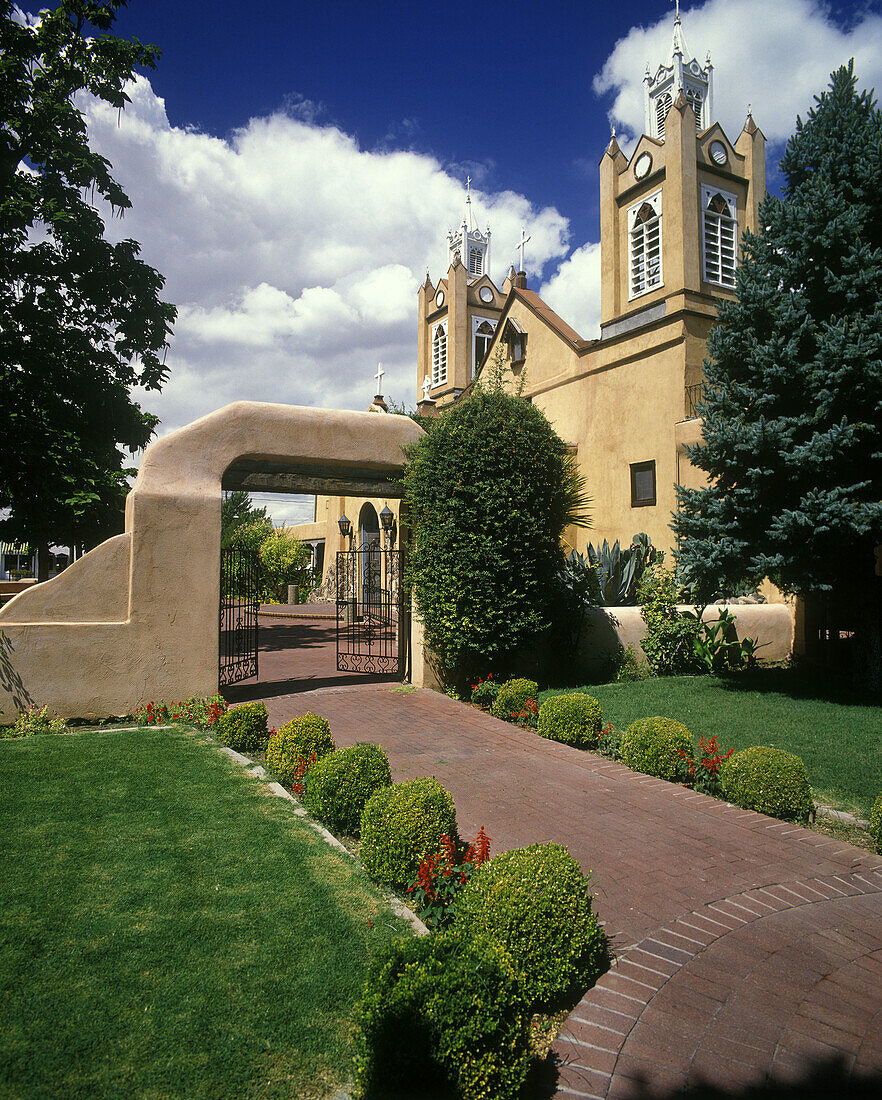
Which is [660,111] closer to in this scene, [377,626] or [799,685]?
[377,626]

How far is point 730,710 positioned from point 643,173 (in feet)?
52.1

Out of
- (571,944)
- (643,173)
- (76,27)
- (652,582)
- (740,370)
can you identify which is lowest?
(571,944)

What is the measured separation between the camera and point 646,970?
12.0 feet

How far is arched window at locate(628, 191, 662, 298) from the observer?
18344 mm

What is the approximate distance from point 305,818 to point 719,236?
60.5ft

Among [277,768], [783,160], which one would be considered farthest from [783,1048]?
[783,160]

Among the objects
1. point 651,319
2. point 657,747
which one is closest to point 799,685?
point 657,747

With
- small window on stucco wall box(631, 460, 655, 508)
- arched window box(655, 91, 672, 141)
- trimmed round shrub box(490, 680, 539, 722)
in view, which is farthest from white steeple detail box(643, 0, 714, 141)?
trimmed round shrub box(490, 680, 539, 722)

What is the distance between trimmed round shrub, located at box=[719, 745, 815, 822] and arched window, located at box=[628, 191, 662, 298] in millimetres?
15037

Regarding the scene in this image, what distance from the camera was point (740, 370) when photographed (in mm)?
10516

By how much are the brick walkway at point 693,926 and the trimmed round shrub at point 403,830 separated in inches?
30.8

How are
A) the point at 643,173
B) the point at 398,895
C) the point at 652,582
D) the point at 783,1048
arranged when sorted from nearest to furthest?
1. the point at 783,1048
2. the point at 398,895
3. the point at 652,582
4. the point at 643,173

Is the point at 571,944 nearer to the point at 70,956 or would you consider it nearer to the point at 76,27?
the point at 70,956

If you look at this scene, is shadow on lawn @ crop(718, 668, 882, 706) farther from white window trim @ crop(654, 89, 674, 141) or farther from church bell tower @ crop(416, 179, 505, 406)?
church bell tower @ crop(416, 179, 505, 406)
